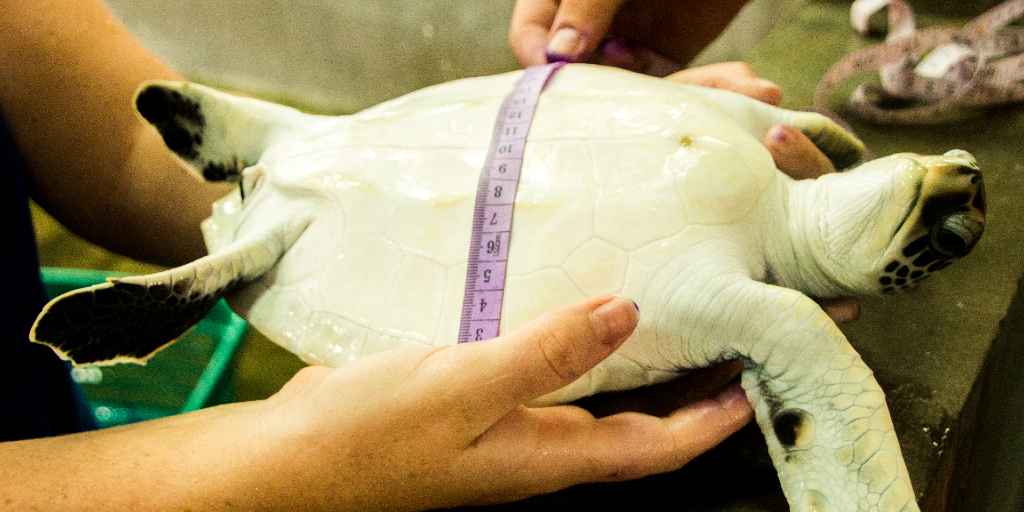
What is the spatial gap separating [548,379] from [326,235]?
0.47m

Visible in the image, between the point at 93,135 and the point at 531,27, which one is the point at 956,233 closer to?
the point at 531,27

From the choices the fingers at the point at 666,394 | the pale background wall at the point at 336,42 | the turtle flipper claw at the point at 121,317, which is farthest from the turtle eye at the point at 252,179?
the pale background wall at the point at 336,42

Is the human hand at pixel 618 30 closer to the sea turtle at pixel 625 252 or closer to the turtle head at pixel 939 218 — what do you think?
the sea turtle at pixel 625 252

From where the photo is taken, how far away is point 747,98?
38.1 inches

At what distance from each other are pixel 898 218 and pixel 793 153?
0.63ft

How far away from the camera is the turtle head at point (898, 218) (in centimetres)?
68

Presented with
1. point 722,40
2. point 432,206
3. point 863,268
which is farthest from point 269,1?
point 863,268

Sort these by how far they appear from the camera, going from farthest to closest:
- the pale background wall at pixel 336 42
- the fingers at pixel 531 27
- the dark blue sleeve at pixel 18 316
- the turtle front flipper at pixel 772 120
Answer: the pale background wall at pixel 336 42 < the fingers at pixel 531 27 < the turtle front flipper at pixel 772 120 < the dark blue sleeve at pixel 18 316

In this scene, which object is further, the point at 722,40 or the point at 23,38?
the point at 722,40

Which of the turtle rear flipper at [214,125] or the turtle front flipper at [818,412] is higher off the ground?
the turtle rear flipper at [214,125]

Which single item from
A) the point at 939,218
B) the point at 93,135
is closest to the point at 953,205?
the point at 939,218

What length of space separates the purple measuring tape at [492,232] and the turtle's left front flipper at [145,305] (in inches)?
12.1

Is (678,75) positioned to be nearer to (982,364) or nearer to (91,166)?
(982,364)

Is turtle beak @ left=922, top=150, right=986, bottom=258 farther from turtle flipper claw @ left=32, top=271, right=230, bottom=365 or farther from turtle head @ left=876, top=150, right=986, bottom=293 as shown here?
turtle flipper claw @ left=32, top=271, right=230, bottom=365
